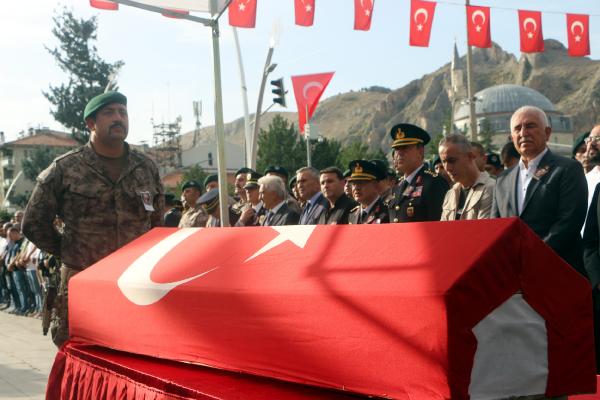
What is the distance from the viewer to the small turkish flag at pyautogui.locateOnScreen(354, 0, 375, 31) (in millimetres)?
15609

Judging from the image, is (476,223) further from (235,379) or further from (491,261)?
(235,379)

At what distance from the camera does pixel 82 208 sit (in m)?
4.61

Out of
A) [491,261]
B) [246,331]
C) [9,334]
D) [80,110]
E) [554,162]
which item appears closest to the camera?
[491,261]

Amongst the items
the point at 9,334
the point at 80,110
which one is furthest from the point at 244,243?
the point at 80,110

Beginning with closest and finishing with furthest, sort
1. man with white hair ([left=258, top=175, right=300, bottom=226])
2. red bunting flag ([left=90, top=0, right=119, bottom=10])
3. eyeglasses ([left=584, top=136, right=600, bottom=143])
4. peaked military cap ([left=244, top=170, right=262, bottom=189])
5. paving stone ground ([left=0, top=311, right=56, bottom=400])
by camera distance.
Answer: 1. eyeglasses ([left=584, top=136, right=600, bottom=143])
2. paving stone ground ([left=0, top=311, right=56, bottom=400])
3. man with white hair ([left=258, top=175, right=300, bottom=226])
4. peaked military cap ([left=244, top=170, right=262, bottom=189])
5. red bunting flag ([left=90, top=0, right=119, bottom=10])

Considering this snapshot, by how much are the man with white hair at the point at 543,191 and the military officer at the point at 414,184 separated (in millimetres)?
710

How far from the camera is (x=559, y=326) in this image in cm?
257

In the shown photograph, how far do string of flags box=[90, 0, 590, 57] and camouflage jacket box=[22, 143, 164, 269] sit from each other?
8.65m

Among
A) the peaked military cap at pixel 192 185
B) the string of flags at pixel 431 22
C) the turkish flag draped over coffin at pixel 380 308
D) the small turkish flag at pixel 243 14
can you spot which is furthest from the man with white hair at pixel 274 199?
the small turkish flag at pixel 243 14

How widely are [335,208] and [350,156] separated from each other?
237 ft

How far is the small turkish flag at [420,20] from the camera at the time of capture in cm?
1647

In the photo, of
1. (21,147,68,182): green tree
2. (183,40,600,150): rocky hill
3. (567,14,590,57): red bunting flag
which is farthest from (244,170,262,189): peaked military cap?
(183,40,600,150): rocky hill

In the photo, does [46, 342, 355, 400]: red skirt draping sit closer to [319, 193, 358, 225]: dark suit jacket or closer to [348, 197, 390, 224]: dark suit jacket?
[348, 197, 390, 224]: dark suit jacket

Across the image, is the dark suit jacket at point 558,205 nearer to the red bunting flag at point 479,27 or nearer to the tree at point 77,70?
the red bunting flag at point 479,27
